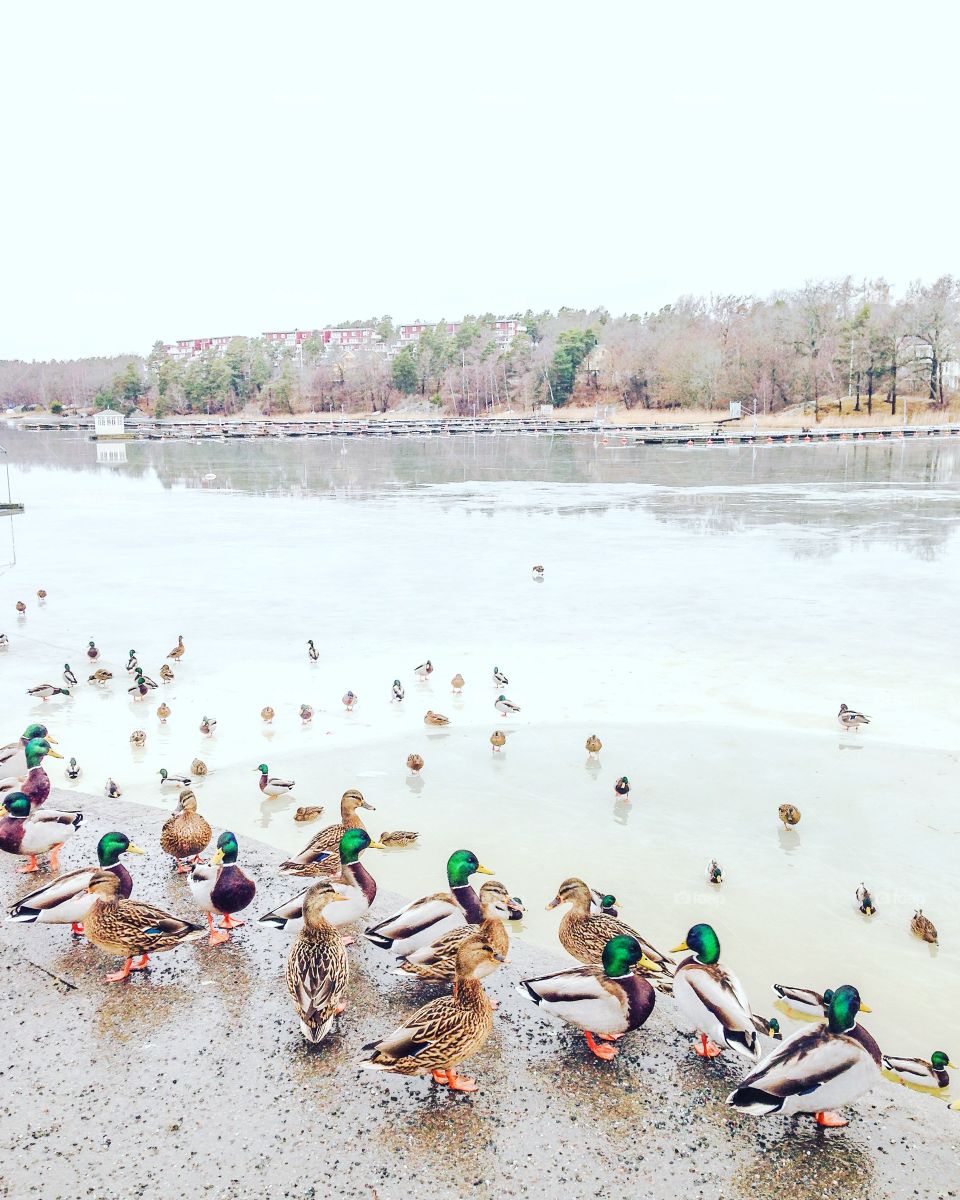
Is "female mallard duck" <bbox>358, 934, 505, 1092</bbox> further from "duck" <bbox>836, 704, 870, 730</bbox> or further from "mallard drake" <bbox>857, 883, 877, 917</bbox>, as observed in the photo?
"duck" <bbox>836, 704, 870, 730</bbox>

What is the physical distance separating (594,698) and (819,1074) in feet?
19.7

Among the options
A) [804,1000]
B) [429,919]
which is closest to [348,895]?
[429,919]

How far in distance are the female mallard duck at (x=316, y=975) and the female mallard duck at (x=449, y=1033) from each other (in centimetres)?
24

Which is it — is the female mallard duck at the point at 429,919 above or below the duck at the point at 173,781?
above

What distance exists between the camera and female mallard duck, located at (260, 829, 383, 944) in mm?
4508

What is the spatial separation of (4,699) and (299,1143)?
7.33m

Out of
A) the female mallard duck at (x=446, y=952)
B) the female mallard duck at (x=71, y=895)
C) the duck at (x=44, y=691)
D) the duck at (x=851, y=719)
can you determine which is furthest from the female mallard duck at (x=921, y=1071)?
the duck at (x=44, y=691)

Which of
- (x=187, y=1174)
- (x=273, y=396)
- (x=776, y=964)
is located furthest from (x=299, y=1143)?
(x=273, y=396)

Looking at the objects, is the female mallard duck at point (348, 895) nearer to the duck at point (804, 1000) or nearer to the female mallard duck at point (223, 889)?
the female mallard duck at point (223, 889)

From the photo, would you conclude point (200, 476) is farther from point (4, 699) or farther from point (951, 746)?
point (951, 746)

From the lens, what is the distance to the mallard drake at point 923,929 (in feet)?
16.2

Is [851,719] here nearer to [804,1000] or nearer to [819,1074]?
[804,1000]

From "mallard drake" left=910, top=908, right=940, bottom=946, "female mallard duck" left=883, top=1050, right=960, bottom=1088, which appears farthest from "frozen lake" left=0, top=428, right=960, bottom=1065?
"female mallard duck" left=883, top=1050, right=960, bottom=1088

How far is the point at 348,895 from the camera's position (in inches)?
179
